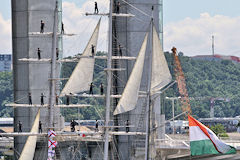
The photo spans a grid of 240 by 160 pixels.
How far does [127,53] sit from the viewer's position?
92.9 metres

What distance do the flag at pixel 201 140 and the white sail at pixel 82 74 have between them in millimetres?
13471

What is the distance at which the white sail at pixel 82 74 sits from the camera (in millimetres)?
79000

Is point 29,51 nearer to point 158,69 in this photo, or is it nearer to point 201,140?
point 158,69

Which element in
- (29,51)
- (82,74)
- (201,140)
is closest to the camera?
(201,140)

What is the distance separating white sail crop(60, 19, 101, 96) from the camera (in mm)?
79000

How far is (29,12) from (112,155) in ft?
63.4

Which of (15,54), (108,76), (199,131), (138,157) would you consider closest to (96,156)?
(138,157)

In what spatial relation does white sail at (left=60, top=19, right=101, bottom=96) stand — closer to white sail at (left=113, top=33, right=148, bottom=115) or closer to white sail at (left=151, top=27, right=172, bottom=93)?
white sail at (left=113, top=33, right=148, bottom=115)

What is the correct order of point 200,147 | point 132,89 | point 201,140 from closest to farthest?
point 201,140 → point 200,147 → point 132,89

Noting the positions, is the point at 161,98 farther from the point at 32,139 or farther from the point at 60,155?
the point at 32,139

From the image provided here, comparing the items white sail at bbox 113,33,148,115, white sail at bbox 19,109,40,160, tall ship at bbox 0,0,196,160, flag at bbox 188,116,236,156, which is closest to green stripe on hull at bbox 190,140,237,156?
flag at bbox 188,116,236,156

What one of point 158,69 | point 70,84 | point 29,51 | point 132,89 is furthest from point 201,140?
point 29,51

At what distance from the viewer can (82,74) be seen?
79.5 meters

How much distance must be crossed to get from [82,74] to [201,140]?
14484 mm
